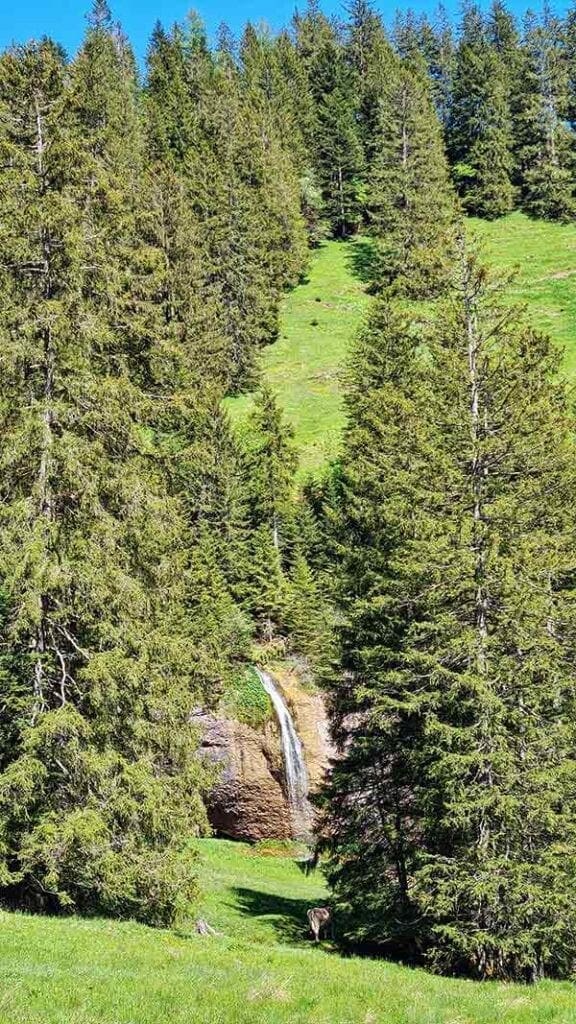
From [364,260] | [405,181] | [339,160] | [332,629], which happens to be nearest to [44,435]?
[332,629]

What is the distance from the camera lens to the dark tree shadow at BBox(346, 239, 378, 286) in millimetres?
72262

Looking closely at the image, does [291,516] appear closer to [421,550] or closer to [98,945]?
[421,550]

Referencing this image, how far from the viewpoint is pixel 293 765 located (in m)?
31.5

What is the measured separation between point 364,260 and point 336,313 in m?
12.6

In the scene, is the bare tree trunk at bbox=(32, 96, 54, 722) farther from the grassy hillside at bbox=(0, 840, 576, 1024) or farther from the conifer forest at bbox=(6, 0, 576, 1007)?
the grassy hillside at bbox=(0, 840, 576, 1024)

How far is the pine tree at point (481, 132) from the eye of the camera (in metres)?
87.5

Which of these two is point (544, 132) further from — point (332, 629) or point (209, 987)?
point (209, 987)

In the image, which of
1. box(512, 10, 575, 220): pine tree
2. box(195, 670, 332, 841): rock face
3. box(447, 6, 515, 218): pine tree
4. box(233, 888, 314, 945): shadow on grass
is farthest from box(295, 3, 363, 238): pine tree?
box(233, 888, 314, 945): shadow on grass

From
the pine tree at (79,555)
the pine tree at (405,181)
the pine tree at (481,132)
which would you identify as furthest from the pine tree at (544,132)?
the pine tree at (79,555)

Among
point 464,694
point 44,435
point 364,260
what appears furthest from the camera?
point 364,260

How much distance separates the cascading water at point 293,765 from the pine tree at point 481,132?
67861 mm

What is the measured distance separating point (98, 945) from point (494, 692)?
28.1 feet

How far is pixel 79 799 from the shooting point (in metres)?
14.6

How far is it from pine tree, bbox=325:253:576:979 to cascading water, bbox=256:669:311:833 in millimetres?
9378
